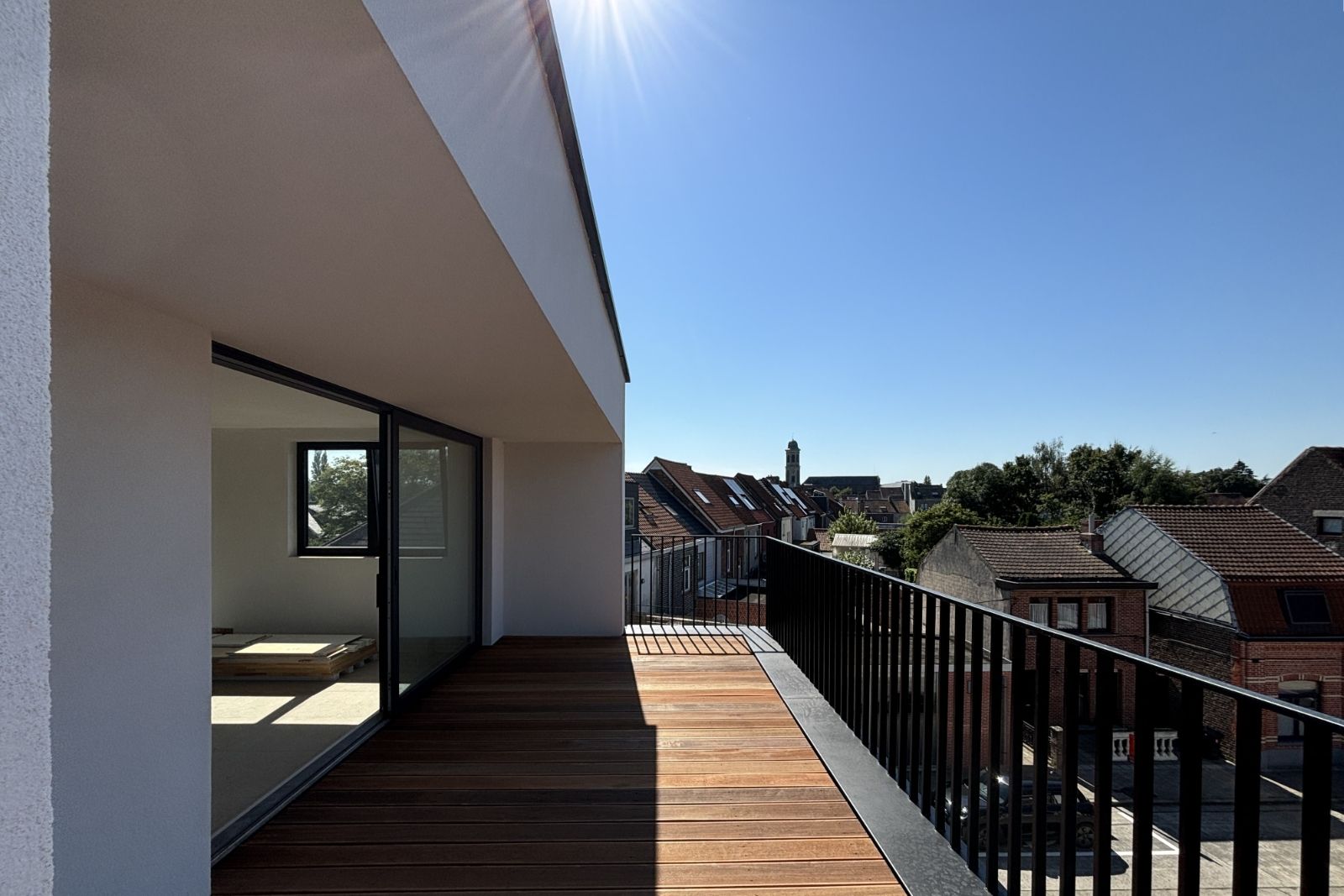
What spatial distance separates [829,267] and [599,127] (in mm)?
12904

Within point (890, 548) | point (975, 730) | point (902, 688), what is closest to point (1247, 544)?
point (890, 548)

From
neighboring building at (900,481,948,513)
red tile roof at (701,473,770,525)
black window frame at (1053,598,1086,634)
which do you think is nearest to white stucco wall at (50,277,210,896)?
black window frame at (1053,598,1086,634)

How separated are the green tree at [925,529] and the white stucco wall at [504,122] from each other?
26273 mm

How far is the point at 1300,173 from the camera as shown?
21500 mm

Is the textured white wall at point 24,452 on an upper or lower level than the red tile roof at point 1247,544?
upper

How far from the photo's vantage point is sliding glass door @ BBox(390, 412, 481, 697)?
3.56 metres

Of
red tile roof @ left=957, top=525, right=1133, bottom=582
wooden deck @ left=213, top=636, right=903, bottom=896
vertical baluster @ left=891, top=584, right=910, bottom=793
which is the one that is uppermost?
vertical baluster @ left=891, top=584, right=910, bottom=793

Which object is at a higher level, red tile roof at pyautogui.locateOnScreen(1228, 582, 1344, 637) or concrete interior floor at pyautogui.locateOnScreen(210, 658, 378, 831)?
concrete interior floor at pyautogui.locateOnScreen(210, 658, 378, 831)

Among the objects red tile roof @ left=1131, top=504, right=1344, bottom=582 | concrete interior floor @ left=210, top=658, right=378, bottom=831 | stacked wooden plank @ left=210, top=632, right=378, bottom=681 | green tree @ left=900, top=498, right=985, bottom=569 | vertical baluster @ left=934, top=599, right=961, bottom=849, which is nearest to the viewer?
vertical baluster @ left=934, top=599, right=961, bottom=849

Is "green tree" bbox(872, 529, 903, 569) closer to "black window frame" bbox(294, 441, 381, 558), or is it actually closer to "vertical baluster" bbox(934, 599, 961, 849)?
"black window frame" bbox(294, 441, 381, 558)

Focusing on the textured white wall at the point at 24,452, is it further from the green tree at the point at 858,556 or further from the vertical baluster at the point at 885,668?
the green tree at the point at 858,556

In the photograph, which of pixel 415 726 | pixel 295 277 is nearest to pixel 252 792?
pixel 415 726

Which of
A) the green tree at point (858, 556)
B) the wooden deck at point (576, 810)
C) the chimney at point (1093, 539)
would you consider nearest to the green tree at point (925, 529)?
the green tree at point (858, 556)

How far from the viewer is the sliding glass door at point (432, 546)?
140 inches
